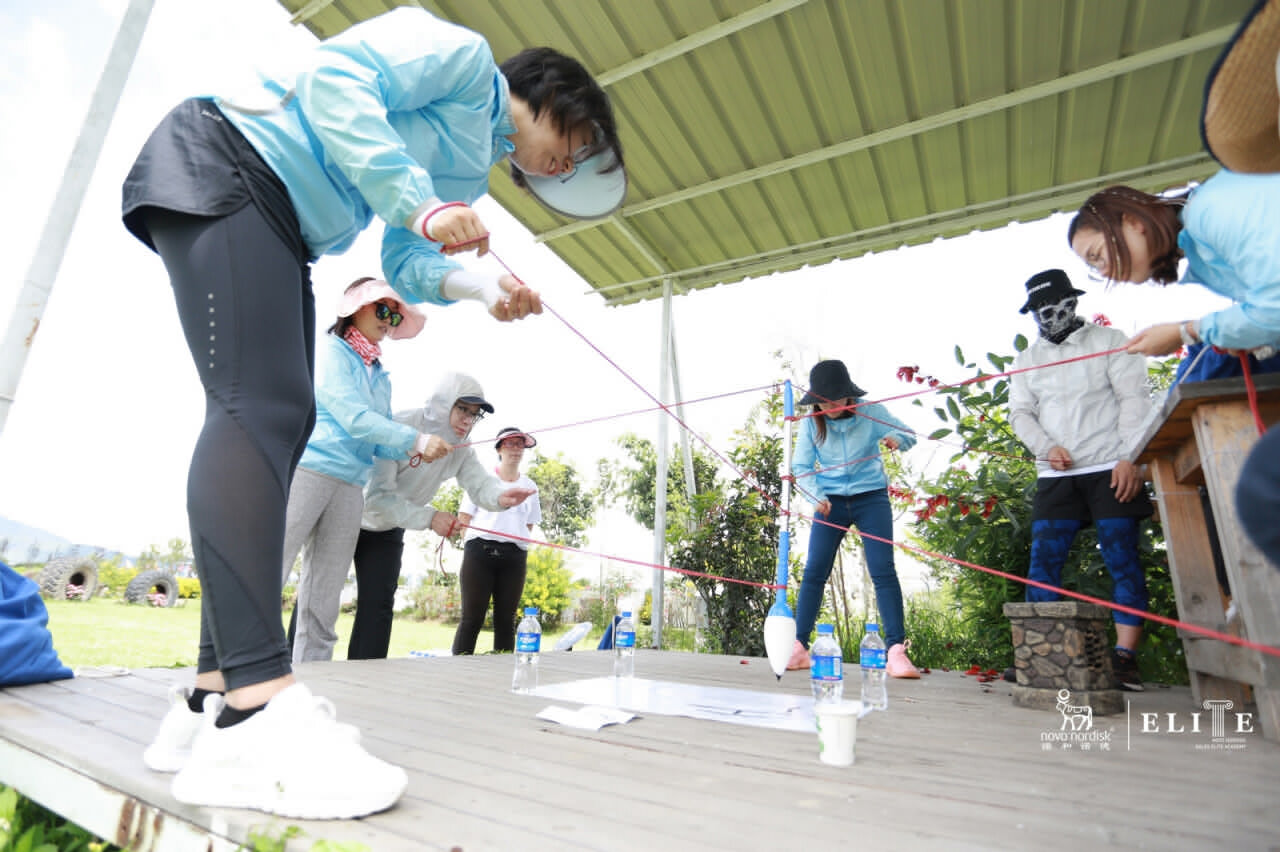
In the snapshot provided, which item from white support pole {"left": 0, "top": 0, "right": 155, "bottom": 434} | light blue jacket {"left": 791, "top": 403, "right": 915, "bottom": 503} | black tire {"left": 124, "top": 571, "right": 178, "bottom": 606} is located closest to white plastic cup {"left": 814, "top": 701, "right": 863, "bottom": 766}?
light blue jacket {"left": 791, "top": 403, "right": 915, "bottom": 503}

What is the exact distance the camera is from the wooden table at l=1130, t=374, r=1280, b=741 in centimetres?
139

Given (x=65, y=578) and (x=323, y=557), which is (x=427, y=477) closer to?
(x=323, y=557)

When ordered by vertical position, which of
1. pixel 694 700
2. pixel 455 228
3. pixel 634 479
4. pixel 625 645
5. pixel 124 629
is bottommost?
pixel 124 629

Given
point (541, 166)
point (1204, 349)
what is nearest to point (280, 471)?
point (541, 166)

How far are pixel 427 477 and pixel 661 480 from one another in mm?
1894

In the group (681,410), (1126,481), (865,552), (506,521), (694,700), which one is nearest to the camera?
(694,700)

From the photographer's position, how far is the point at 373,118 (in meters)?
0.94

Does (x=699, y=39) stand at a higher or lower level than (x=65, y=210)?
higher

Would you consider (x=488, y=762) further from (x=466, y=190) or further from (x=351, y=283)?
(x=351, y=283)

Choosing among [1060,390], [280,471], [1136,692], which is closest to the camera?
[280,471]

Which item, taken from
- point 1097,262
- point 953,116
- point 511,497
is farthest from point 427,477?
point 953,116

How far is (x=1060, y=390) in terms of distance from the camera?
2.53 metres

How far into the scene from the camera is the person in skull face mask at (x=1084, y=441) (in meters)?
2.29

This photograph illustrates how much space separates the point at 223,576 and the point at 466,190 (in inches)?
34.7
